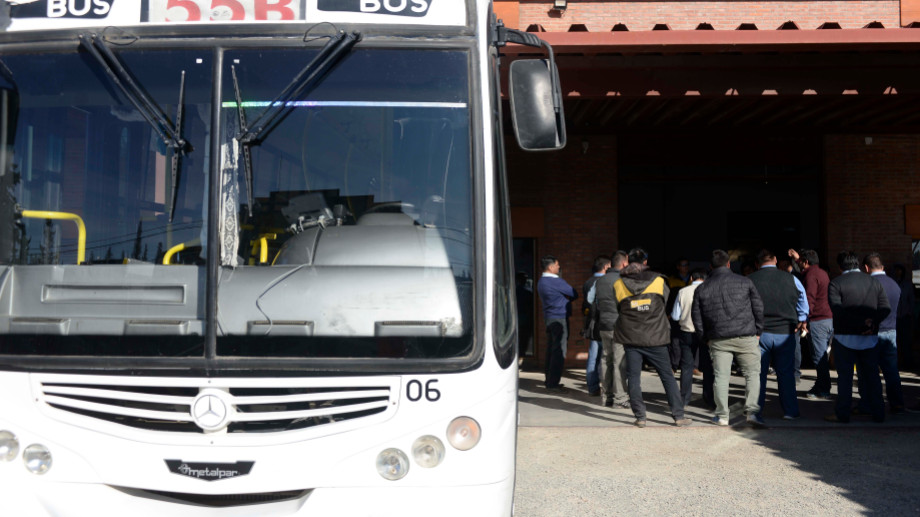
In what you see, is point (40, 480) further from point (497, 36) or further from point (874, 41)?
point (874, 41)

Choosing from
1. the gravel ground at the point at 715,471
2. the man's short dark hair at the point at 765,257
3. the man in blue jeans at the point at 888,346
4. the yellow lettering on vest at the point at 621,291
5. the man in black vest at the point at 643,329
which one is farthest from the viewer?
the man's short dark hair at the point at 765,257

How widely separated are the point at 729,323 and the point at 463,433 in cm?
537

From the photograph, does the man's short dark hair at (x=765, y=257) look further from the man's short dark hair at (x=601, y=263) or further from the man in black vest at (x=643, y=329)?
the man's short dark hair at (x=601, y=263)

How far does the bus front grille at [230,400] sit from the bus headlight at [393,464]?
0.17m

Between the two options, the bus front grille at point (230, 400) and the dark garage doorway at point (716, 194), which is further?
the dark garage doorway at point (716, 194)

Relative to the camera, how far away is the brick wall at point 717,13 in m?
12.5

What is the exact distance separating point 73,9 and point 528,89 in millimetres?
2078

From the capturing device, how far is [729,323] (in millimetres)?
8141

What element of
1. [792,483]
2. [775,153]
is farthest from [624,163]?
[792,483]

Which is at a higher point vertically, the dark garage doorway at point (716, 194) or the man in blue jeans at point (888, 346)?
the dark garage doorway at point (716, 194)

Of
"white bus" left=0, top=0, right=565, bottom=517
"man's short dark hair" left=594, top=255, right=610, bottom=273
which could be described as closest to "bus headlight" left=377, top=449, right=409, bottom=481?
"white bus" left=0, top=0, right=565, bottom=517

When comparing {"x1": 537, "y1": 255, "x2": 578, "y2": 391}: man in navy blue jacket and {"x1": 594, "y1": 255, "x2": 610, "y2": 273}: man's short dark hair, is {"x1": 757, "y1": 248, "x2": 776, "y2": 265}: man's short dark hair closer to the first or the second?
{"x1": 594, "y1": 255, "x2": 610, "y2": 273}: man's short dark hair

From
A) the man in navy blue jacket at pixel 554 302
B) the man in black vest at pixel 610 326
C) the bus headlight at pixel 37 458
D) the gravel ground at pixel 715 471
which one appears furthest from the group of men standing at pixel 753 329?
the bus headlight at pixel 37 458

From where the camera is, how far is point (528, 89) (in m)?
3.95
